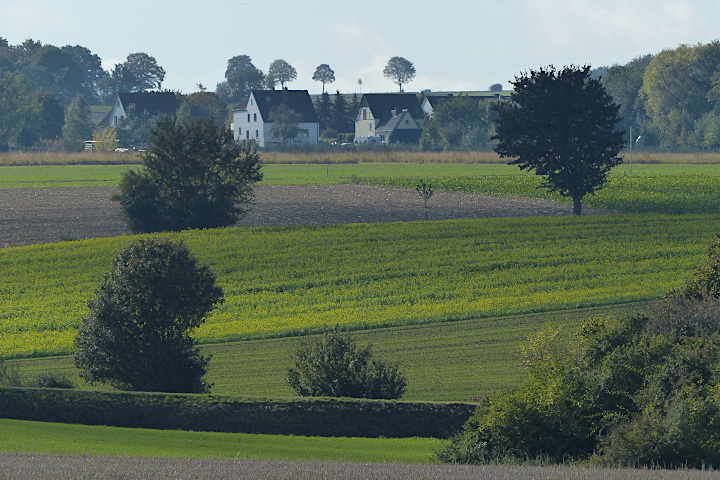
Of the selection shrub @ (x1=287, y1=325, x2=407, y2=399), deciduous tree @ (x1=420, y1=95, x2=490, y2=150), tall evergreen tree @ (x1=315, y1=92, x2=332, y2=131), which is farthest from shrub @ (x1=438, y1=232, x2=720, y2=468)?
tall evergreen tree @ (x1=315, y1=92, x2=332, y2=131)

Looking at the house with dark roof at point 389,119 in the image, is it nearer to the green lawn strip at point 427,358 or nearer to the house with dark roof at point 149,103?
the house with dark roof at point 149,103

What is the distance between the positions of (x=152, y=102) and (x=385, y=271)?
14298 cm

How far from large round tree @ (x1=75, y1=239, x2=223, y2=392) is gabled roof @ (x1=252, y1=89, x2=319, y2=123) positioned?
448 ft

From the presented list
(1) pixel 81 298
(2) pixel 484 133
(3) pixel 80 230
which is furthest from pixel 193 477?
(2) pixel 484 133

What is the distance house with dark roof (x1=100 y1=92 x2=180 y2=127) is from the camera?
184 metres

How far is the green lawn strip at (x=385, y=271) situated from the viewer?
137ft

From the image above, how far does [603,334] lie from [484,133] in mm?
138672

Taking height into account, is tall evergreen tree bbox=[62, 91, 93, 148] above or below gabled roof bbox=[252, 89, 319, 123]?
below

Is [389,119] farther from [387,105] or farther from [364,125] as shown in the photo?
[364,125]

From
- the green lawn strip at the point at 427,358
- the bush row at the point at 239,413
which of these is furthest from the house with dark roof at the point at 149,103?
the bush row at the point at 239,413

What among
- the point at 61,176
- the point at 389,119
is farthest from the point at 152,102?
the point at 61,176

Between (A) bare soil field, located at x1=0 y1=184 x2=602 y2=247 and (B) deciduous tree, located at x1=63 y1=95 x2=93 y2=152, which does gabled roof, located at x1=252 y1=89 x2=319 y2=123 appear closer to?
(B) deciduous tree, located at x1=63 y1=95 x2=93 y2=152

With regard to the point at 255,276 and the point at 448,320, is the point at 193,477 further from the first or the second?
the point at 255,276

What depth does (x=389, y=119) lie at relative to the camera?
183m
